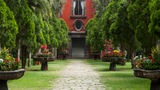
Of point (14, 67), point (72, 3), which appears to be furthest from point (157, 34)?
A: point (72, 3)

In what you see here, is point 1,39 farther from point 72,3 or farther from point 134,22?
point 72,3

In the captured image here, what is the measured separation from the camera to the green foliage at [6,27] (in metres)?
11.4

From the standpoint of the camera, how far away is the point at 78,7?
4606 cm

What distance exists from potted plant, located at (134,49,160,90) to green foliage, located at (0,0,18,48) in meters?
6.56

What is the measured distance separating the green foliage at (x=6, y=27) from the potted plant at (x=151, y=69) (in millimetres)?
6560

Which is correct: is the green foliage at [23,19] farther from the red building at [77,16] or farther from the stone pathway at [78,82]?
the red building at [77,16]

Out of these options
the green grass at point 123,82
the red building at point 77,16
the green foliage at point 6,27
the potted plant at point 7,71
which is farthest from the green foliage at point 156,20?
the red building at point 77,16

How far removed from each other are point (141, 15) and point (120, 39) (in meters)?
4.44

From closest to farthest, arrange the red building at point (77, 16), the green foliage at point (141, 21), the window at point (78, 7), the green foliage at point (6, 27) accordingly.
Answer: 1. the green foliage at point (6, 27)
2. the green foliage at point (141, 21)
3. the red building at point (77, 16)
4. the window at point (78, 7)

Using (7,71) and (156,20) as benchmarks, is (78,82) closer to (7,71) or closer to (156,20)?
(156,20)

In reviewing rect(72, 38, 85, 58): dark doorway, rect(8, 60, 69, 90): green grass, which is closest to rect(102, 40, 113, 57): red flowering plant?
rect(8, 60, 69, 90): green grass

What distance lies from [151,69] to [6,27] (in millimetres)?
7058

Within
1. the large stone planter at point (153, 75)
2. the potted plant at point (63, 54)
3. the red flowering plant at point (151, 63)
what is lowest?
the large stone planter at point (153, 75)

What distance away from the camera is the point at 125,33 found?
618 inches
